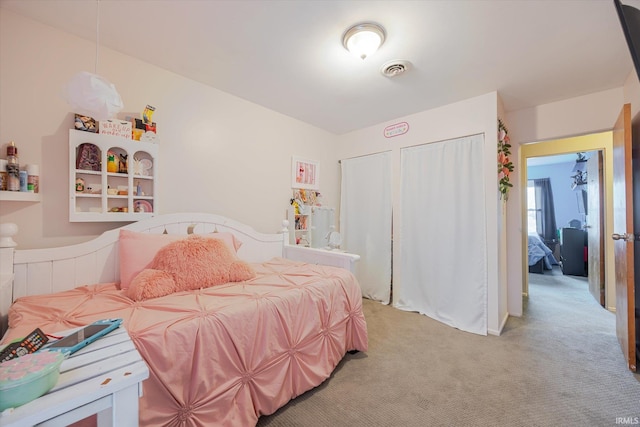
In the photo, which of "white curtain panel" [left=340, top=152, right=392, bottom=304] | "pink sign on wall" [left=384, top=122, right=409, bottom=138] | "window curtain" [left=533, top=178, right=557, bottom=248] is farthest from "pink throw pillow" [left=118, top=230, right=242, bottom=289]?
"window curtain" [left=533, top=178, right=557, bottom=248]

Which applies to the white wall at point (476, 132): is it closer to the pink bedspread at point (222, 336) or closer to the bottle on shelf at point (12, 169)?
the pink bedspread at point (222, 336)

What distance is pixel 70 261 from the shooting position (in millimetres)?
1503

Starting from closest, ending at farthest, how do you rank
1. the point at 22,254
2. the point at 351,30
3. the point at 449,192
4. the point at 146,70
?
the point at 22,254, the point at 351,30, the point at 146,70, the point at 449,192

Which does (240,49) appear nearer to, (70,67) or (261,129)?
(261,129)

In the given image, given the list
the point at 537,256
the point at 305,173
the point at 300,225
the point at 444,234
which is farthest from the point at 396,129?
the point at 537,256

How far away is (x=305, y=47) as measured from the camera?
5.52 ft

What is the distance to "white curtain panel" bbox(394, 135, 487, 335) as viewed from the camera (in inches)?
90.4

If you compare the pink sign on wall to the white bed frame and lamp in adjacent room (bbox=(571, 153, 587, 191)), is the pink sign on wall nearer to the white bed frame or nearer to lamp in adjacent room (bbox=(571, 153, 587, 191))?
the white bed frame

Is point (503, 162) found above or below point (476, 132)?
below

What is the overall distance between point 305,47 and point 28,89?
1.72 meters

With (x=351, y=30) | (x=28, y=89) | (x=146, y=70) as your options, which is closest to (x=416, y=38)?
(x=351, y=30)

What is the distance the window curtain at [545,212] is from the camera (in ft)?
18.3

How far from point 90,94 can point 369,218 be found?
271 centimetres

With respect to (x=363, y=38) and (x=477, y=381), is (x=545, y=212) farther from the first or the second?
(x=363, y=38)
